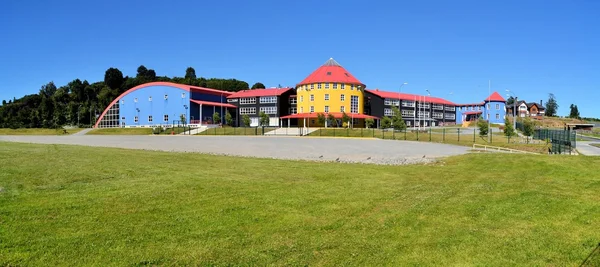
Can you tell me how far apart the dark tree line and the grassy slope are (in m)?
121

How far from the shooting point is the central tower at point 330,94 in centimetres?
9444

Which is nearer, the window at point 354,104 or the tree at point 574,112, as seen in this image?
the window at point 354,104

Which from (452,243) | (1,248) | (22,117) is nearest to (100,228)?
(1,248)

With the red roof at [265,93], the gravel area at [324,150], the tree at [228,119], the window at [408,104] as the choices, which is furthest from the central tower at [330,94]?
the gravel area at [324,150]

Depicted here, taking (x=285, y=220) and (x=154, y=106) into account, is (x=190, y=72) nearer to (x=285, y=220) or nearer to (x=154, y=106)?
(x=154, y=106)

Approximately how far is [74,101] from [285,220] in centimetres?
15831

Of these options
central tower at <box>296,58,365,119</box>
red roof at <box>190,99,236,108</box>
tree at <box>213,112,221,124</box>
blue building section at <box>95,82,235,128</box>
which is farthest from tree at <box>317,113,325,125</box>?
blue building section at <box>95,82,235,128</box>

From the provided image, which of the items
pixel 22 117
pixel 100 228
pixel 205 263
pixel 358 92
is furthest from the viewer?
pixel 22 117

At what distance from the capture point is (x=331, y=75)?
9725cm

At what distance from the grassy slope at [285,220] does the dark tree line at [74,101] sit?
120965 millimetres

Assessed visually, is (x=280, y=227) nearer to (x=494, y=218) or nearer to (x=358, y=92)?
(x=494, y=218)

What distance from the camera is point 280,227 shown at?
307 inches

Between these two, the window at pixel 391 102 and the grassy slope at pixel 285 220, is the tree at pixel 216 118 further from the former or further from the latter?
the grassy slope at pixel 285 220

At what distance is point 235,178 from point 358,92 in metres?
85.3
